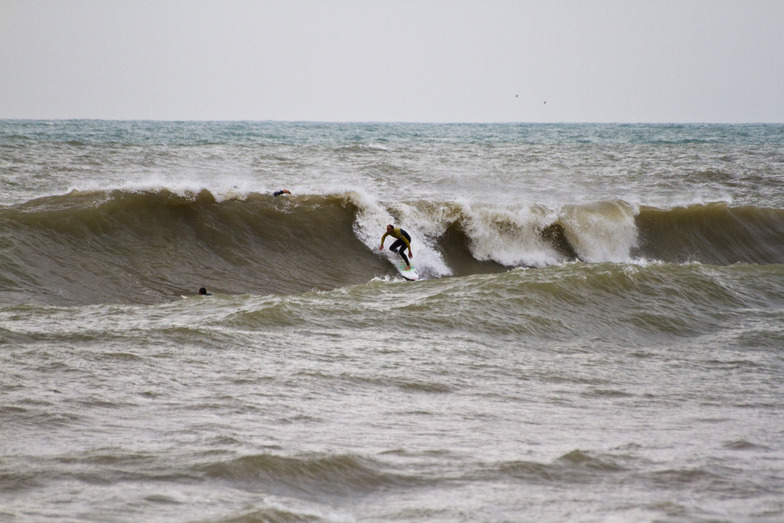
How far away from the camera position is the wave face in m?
10.2

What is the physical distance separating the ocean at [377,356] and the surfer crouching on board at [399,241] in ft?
1.04

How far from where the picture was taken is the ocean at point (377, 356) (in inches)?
152

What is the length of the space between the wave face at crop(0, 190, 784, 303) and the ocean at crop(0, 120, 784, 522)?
0.05m

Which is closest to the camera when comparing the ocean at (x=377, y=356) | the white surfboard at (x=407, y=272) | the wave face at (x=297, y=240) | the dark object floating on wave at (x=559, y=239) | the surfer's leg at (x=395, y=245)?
the ocean at (x=377, y=356)

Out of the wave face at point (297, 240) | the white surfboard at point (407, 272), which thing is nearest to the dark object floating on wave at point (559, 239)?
the wave face at point (297, 240)

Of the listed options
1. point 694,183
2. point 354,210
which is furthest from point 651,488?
point 694,183

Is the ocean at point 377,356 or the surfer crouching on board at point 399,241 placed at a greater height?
the surfer crouching on board at point 399,241

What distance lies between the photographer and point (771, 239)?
50.3ft

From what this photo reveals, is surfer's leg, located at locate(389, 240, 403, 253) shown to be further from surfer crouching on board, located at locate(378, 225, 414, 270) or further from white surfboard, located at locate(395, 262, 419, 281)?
white surfboard, located at locate(395, 262, 419, 281)

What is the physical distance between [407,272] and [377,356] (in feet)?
17.7

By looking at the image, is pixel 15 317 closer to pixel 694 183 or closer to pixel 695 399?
pixel 695 399

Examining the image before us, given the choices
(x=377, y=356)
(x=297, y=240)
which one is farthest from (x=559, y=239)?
(x=377, y=356)

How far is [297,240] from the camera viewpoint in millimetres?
12820

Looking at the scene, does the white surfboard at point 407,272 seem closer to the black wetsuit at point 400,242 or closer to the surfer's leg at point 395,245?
the black wetsuit at point 400,242
